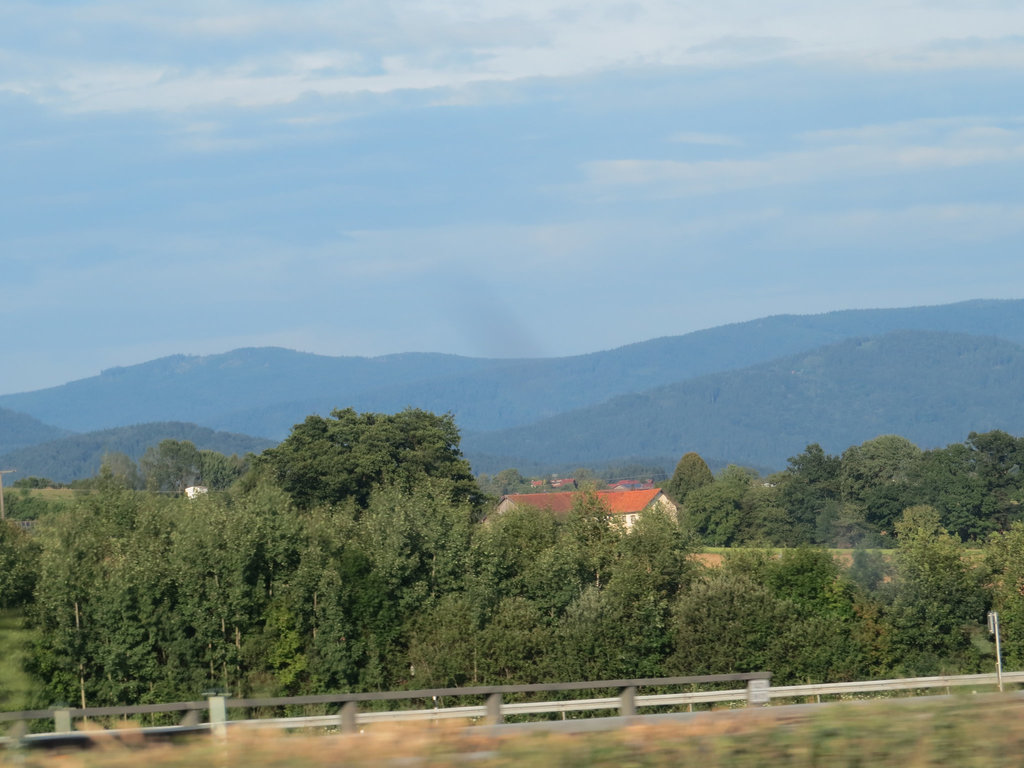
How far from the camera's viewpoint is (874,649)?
4434 cm

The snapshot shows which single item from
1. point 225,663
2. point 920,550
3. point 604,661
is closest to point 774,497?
point 920,550

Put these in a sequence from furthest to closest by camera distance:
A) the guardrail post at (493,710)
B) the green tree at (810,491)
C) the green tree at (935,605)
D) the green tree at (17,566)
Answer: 1. the green tree at (810,491)
2. the green tree at (935,605)
3. the green tree at (17,566)
4. the guardrail post at (493,710)

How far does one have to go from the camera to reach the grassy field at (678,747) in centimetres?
620

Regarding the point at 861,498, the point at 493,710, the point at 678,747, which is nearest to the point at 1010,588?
the point at 493,710

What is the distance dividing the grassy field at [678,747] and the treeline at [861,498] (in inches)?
3202

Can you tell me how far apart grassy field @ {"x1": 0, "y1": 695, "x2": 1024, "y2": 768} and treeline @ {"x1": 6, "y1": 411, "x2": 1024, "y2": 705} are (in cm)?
3015

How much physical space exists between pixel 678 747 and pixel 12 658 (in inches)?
154

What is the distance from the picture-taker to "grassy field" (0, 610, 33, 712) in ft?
22.1

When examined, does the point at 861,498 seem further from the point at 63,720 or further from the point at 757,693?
the point at 63,720

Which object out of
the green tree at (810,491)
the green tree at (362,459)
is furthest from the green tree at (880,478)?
the green tree at (362,459)

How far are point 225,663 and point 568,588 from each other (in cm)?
1355

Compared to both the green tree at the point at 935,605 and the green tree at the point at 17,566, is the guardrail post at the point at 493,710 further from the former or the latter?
the green tree at the point at 935,605

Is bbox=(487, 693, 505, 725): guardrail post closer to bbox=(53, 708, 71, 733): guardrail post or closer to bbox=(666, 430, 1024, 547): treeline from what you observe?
bbox=(53, 708, 71, 733): guardrail post

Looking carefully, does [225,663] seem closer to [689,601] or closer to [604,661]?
[604,661]
